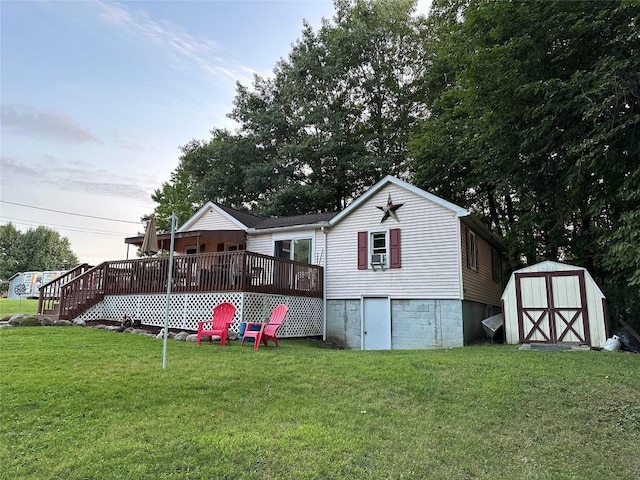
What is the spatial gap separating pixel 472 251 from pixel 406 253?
251 cm

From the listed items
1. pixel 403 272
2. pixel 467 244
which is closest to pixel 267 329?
pixel 403 272

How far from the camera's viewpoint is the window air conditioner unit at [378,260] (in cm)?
1381

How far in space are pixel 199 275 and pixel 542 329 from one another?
10.0 metres

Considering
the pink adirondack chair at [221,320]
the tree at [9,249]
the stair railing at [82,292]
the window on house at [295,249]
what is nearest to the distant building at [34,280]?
the tree at [9,249]

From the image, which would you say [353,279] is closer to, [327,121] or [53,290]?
[53,290]

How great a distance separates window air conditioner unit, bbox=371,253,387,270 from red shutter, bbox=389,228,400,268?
244 millimetres

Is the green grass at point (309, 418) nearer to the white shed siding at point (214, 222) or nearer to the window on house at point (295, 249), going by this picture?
the window on house at point (295, 249)

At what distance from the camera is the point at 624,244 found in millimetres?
9219

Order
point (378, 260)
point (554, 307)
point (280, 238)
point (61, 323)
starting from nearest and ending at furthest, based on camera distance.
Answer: point (554, 307) < point (61, 323) < point (378, 260) < point (280, 238)

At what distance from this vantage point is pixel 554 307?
11.9 m

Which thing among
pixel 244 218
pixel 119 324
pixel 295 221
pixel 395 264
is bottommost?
pixel 119 324

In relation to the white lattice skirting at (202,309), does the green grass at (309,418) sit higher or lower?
lower

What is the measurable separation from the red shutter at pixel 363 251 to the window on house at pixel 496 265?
626 centimetres

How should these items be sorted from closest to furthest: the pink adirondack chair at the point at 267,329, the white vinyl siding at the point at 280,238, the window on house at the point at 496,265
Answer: the pink adirondack chair at the point at 267,329 → the white vinyl siding at the point at 280,238 → the window on house at the point at 496,265
